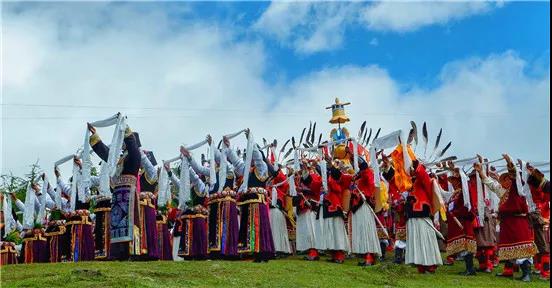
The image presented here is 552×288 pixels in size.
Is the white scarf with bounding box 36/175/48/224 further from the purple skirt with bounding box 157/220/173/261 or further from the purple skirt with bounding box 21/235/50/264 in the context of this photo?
the purple skirt with bounding box 157/220/173/261

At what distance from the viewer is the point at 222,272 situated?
33.2 feet

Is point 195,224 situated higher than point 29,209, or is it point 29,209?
point 29,209

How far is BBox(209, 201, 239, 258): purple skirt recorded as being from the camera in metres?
12.7

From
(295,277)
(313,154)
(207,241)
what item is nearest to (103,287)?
(295,277)

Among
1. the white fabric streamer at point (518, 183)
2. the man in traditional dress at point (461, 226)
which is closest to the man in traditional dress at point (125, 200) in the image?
the man in traditional dress at point (461, 226)

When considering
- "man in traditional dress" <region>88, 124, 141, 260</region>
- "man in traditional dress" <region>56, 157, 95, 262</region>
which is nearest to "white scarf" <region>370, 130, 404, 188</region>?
"man in traditional dress" <region>88, 124, 141, 260</region>

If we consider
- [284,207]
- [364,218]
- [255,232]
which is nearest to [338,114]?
[284,207]

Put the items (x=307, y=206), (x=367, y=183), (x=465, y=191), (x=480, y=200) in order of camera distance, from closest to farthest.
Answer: (x=465, y=191) < (x=480, y=200) < (x=367, y=183) < (x=307, y=206)

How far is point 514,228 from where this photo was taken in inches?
471

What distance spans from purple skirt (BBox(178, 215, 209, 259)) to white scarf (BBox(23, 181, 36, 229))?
10.1ft

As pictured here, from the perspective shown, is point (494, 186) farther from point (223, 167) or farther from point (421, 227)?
point (223, 167)

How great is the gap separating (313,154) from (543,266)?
22.4 feet

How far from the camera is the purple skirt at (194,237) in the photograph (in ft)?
45.4

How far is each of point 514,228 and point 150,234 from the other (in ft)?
20.2
